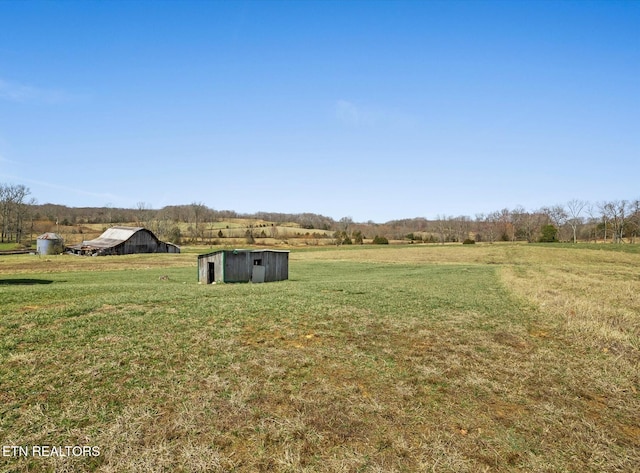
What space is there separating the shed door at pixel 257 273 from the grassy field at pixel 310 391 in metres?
16.3

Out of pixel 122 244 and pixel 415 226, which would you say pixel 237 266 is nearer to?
pixel 122 244

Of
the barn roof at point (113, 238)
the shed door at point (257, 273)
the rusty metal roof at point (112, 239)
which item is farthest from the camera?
the barn roof at point (113, 238)

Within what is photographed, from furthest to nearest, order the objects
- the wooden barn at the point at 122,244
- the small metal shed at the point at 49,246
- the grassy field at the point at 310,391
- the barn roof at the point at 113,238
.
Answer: the barn roof at the point at 113,238
the small metal shed at the point at 49,246
the wooden barn at the point at 122,244
the grassy field at the point at 310,391

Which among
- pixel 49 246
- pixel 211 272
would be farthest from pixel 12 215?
pixel 211 272

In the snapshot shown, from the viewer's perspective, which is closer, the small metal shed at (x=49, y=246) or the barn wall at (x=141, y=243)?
the small metal shed at (x=49, y=246)

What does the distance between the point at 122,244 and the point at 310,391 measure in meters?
86.6

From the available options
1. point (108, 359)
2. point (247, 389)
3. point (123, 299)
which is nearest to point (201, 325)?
point (108, 359)

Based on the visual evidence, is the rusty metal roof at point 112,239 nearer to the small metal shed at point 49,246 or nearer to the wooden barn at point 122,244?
the wooden barn at point 122,244

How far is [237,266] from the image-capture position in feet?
100

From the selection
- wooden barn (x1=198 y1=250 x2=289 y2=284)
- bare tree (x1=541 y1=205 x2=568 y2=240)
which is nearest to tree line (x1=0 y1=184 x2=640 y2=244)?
bare tree (x1=541 y1=205 x2=568 y2=240)

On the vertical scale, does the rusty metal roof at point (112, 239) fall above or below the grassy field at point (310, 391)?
above

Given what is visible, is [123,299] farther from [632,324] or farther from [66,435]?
[632,324]

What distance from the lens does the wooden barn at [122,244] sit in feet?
262

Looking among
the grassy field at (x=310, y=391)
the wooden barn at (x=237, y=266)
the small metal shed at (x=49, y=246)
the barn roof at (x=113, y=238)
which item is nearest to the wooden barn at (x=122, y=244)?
the barn roof at (x=113, y=238)
